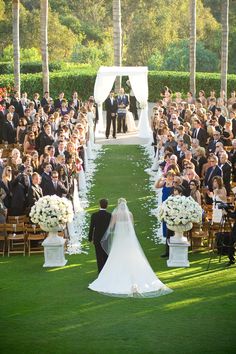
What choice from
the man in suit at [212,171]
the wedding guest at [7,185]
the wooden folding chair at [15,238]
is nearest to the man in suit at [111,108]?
the man in suit at [212,171]

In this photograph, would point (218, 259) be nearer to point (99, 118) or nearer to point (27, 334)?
point (27, 334)

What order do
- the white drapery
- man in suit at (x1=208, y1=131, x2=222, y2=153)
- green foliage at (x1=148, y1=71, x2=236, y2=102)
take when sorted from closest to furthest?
man in suit at (x1=208, y1=131, x2=222, y2=153) < the white drapery < green foliage at (x1=148, y1=71, x2=236, y2=102)

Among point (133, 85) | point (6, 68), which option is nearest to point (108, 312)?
point (133, 85)

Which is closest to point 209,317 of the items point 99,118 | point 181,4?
point 99,118

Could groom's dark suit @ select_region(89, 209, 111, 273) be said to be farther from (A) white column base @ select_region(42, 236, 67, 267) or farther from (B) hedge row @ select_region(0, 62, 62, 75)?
Answer: (B) hedge row @ select_region(0, 62, 62, 75)

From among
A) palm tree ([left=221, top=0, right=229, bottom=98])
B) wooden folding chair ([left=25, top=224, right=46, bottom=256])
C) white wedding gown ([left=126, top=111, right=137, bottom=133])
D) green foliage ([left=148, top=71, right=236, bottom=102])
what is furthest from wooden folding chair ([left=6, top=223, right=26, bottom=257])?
green foliage ([left=148, top=71, right=236, bottom=102])

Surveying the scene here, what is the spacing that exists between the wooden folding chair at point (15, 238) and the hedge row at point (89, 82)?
24.8 m

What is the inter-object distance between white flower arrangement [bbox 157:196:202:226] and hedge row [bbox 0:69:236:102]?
26.5 metres

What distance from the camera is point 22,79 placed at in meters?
44.3

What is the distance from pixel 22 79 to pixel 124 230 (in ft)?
91.5

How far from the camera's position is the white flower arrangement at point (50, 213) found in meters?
18.6

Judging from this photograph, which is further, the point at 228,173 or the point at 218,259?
the point at 228,173

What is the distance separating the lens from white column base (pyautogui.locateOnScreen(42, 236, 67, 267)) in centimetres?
1866

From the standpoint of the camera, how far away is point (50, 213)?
731 inches
